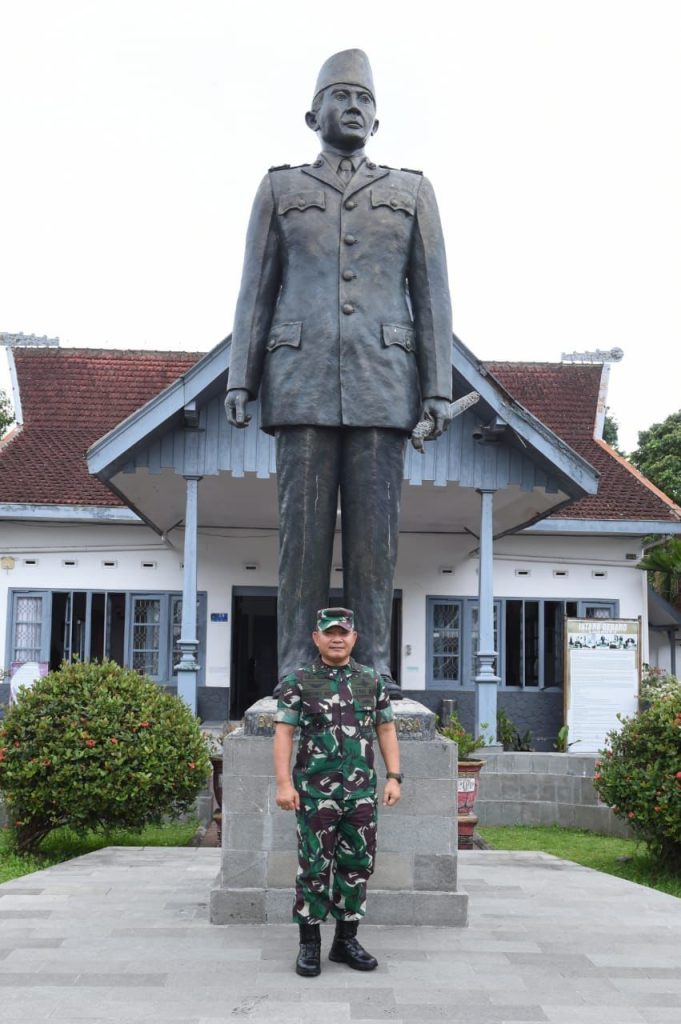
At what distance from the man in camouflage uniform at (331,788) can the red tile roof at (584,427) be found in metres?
11.4

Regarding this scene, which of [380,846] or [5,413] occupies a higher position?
[5,413]

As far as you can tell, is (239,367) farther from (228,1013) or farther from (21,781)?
(21,781)

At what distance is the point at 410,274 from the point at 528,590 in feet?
35.0

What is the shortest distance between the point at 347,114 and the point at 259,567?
10.6m

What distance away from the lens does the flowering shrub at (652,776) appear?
7.83 meters

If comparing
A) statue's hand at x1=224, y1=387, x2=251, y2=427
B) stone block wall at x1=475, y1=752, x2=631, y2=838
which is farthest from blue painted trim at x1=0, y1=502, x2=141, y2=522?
statue's hand at x1=224, y1=387, x2=251, y2=427

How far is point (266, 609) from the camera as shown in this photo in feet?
62.0

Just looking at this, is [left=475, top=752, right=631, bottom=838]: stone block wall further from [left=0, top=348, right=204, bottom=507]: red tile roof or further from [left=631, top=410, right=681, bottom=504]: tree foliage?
[left=631, top=410, right=681, bottom=504]: tree foliage

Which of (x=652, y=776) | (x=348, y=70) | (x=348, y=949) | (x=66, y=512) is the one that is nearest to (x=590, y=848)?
(x=652, y=776)

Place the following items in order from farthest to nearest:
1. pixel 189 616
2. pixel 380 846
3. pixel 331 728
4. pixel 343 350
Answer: pixel 189 616
pixel 343 350
pixel 380 846
pixel 331 728

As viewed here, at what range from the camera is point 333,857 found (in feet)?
14.6

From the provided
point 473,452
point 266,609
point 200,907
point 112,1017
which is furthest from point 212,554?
point 112,1017

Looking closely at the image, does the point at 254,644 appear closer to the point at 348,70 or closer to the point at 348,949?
the point at 348,70

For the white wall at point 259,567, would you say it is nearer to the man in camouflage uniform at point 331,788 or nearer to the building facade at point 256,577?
the building facade at point 256,577
